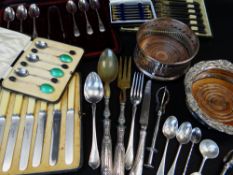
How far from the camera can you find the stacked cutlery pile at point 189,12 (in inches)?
29.8

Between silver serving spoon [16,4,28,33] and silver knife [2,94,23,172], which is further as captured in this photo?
silver serving spoon [16,4,28,33]

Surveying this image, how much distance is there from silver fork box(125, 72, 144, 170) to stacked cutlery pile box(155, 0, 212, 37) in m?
0.24

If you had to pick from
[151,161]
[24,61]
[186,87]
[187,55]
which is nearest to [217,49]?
[187,55]

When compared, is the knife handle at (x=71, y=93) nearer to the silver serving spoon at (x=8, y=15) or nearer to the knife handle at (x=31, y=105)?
the knife handle at (x=31, y=105)

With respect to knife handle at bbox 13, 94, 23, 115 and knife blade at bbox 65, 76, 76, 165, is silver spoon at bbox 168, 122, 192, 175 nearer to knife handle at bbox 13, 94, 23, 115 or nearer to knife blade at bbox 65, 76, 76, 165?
knife blade at bbox 65, 76, 76, 165

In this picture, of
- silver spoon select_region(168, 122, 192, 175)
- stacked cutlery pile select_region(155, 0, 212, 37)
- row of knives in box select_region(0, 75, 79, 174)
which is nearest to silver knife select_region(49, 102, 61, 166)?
row of knives in box select_region(0, 75, 79, 174)

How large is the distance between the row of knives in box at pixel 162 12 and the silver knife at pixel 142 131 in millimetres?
207

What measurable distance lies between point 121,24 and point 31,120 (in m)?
0.36

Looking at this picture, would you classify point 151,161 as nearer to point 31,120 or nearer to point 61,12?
point 31,120

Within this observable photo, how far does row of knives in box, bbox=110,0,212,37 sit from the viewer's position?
0.74 m

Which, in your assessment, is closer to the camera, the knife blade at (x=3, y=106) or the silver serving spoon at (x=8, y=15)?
the knife blade at (x=3, y=106)

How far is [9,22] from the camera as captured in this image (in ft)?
2.37

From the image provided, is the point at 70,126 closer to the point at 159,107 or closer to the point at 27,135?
the point at 27,135

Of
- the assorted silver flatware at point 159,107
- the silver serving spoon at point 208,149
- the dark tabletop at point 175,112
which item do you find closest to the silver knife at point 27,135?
the dark tabletop at point 175,112
